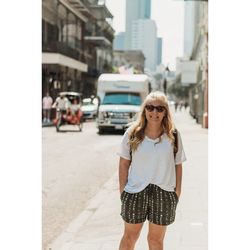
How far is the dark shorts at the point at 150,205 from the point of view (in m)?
3.63

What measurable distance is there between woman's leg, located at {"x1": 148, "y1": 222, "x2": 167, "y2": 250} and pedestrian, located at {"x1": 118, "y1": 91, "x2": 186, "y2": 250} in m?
0.03

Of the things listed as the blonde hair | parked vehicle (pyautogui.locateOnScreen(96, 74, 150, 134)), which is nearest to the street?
parked vehicle (pyautogui.locateOnScreen(96, 74, 150, 134))

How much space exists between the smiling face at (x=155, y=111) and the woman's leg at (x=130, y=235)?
647mm

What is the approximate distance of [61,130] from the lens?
18844 mm

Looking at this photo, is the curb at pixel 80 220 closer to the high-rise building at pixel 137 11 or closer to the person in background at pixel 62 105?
the high-rise building at pixel 137 11

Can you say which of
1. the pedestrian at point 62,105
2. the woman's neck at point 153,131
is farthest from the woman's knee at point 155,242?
the pedestrian at point 62,105

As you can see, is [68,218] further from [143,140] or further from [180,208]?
[143,140]

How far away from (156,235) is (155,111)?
764mm

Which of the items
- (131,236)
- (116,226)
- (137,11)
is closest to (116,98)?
(116,226)

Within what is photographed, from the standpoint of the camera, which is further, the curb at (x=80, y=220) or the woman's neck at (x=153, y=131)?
the curb at (x=80, y=220)
